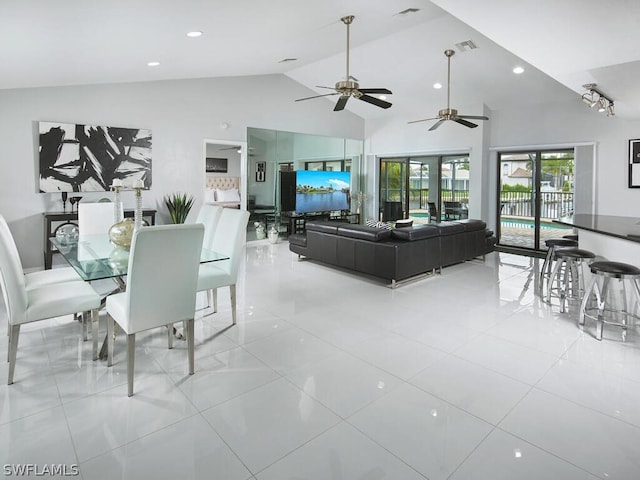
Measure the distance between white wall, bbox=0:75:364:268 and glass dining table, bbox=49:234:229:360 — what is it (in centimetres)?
247

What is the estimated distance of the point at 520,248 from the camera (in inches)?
316

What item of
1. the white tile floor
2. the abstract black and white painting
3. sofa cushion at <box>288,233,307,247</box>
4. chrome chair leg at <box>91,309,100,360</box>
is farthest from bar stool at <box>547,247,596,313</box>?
the abstract black and white painting

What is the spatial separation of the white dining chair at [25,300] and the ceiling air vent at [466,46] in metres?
5.84

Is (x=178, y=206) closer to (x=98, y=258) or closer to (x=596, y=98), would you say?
(x=98, y=258)

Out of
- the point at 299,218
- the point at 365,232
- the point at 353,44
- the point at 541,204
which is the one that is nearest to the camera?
the point at 365,232

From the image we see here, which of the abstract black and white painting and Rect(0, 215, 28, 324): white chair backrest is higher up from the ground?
the abstract black and white painting

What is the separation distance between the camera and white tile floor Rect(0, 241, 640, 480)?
6.17 feet

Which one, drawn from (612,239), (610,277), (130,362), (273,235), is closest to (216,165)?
(273,235)

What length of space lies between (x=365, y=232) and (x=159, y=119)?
4190 mm

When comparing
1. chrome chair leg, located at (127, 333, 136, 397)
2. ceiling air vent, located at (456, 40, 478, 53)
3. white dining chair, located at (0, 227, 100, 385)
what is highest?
ceiling air vent, located at (456, 40, 478, 53)

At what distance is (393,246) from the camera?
488cm


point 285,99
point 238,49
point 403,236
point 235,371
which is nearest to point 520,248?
point 403,236

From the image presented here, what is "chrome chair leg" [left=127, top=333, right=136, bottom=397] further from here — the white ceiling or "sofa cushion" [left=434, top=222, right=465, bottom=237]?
"sofa cushion" [left=434, top=222, right=465, bottom=237]

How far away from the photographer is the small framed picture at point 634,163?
6297 mm
